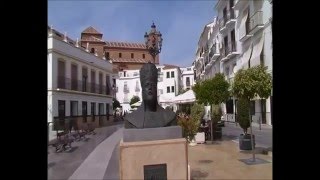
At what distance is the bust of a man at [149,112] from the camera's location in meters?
5.18

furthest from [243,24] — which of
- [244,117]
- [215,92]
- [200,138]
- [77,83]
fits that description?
[244,117]

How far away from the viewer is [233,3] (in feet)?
91.9

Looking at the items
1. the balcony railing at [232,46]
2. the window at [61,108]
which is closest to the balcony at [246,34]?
the balcony railing at [232,46]

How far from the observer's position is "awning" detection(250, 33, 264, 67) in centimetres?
2050

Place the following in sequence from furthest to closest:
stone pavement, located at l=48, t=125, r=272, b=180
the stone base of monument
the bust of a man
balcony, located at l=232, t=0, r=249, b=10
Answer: balcony, located at l=232, t=0, r=249, b=10 → stone pavement, located at l=48, t=125, r=272, b=180 → the bust of a man → the stone base of monument

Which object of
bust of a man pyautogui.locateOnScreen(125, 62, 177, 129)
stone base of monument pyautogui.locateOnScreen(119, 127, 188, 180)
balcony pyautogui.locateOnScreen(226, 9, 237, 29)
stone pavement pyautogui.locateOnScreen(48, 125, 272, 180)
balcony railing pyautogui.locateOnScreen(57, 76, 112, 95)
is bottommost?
stone pavement pyautogui.locateOnScreen(48, 125, 272, 180)

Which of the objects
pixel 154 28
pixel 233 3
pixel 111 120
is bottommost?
pixel 111 120

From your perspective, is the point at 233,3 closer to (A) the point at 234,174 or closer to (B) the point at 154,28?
(B) the point at 154,28

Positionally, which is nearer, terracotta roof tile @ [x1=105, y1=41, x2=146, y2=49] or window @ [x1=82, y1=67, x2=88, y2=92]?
window @ [x1=82, y1=67, x2=88, y2=92]

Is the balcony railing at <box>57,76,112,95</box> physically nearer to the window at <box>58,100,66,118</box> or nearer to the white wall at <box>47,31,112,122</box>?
the white wall at <box>47,31,112,122</box>

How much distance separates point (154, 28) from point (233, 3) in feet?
65.0

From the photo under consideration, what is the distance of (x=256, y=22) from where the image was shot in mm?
21297

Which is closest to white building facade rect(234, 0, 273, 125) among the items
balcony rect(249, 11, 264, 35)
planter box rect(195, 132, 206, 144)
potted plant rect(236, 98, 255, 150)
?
balcony rect(249, 11, 264, 35)
